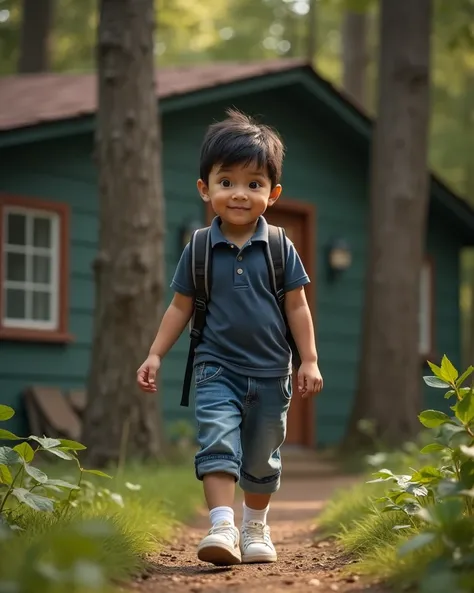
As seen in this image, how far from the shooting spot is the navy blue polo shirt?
4332 mm

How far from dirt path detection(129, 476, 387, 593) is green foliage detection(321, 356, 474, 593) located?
12 centimetres

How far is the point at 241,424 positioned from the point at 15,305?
21.2 ft

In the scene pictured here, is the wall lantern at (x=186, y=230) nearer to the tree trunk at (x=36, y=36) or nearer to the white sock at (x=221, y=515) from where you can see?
the white sock at (x=221, y=515)

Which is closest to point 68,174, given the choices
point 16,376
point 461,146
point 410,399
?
point 16,376

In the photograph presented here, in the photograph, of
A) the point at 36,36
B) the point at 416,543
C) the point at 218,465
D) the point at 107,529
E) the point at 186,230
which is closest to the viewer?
the point at 107,529

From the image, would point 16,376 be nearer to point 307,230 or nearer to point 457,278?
point 307,230

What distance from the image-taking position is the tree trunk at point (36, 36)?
1830cm

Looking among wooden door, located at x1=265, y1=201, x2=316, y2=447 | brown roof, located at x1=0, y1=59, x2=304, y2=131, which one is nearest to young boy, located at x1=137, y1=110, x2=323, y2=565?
brown roof, located at x1=0, y1=59, x2=304, y2=131

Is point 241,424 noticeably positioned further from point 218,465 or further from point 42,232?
point 42,232

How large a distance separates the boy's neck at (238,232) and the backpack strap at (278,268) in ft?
0.28

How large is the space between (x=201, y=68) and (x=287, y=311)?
9211 millimetres

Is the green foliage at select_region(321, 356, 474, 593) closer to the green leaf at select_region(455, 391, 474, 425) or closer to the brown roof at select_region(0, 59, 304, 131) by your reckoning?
the green leaf at select_region(455, 391, 474, 425)

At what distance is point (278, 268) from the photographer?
174 inches

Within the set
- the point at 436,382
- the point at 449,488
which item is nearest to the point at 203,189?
the point at 436,382
